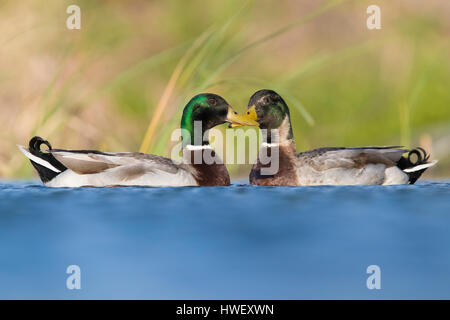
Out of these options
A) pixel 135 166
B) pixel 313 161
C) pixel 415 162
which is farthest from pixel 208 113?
pixel 415 162

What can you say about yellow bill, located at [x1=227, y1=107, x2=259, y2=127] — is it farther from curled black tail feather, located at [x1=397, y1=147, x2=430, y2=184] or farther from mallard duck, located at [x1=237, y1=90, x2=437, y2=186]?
curled black tail feather, located at [x1=397, y1=147, x2=430, y2=184]

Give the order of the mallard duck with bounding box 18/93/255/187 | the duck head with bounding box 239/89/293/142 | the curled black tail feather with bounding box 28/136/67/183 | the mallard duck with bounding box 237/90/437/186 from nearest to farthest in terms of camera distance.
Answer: the mallard duck with bounding box 18/93/255/187, the curled black tail feather with bounding box 28/136/67/183, the mallard duck with bounding box 237/90/437/186, the duck head with bounding box 239/89/293/142

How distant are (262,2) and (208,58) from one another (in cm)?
319

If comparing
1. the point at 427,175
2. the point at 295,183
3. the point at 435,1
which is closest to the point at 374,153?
the point at 295,183

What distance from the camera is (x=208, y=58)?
18.0ft

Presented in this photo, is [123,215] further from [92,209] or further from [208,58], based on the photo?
[208,58]

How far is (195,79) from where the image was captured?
220 inches

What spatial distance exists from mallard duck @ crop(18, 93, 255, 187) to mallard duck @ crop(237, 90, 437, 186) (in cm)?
34

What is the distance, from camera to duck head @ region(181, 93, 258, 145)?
558cm

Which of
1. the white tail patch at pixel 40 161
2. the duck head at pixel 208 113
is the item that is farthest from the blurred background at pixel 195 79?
the white tail patch at pixel 40 161

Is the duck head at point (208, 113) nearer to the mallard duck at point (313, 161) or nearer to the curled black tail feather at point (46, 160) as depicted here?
the mallard duck at point (313, 161)

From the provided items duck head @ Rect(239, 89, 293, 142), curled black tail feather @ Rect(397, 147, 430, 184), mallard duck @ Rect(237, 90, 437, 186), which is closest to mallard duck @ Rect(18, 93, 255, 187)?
duck head @ Rect(239, 89, 293, 142)

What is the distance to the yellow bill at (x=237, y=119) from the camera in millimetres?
5586

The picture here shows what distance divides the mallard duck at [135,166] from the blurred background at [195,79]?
217 mm
